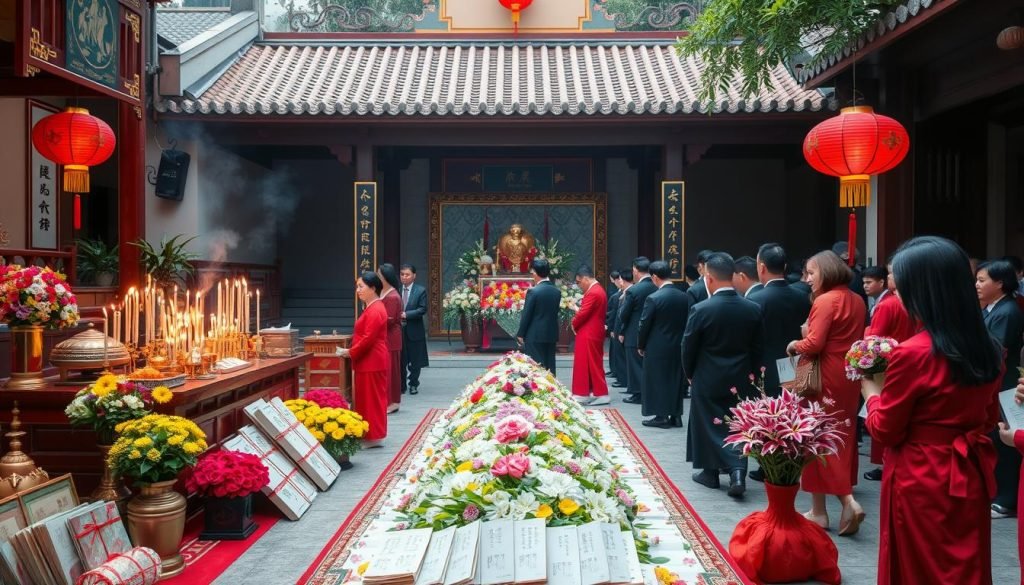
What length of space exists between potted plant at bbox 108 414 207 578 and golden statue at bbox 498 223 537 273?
39.2ft

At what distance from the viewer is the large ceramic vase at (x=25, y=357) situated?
16.3 ft

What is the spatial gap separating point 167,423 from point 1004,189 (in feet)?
33.4

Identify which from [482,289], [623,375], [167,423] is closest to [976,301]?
[167,423]

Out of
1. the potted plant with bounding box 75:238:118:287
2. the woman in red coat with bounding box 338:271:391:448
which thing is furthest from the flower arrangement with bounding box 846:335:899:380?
the potted plant with bounding box 75:238:118:287

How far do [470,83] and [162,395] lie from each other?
9739 millimetres

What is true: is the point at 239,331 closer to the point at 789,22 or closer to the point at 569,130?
the point at 789,22

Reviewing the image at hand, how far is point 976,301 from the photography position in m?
3.00

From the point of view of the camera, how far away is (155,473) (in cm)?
443

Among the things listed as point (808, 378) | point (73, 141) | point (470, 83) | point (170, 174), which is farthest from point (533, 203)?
point (808, 378)

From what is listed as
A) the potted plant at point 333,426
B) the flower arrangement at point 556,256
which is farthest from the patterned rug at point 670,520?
the flower arrangement at point 556,256

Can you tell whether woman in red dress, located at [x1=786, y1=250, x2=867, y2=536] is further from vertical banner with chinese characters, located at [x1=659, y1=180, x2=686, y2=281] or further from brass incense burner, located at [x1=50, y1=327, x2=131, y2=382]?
vertical banner with chinese characters, located at [x1=659, y1=180, x2=686, y2=281]

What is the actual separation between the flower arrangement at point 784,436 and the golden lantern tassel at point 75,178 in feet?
22.8

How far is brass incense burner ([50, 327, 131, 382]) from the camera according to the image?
504 cm

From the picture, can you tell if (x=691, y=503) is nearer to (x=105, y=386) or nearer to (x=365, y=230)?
(x=105, y=386)
